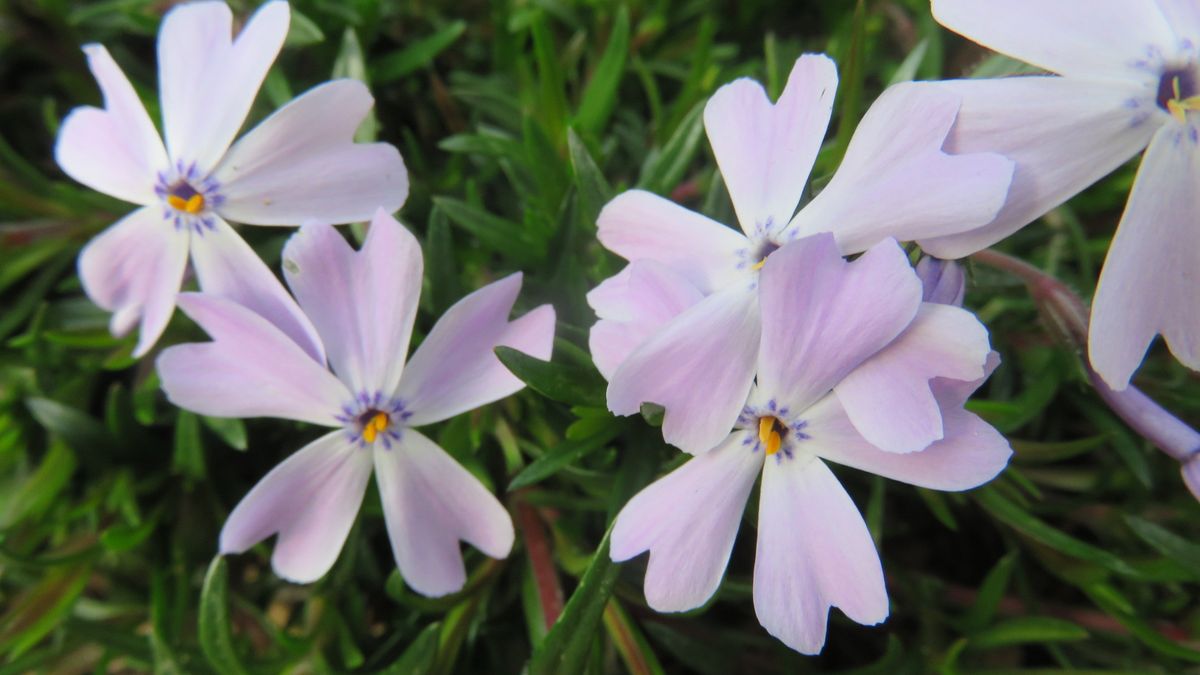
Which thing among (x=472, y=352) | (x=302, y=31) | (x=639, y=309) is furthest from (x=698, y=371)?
(x=302, y=31)

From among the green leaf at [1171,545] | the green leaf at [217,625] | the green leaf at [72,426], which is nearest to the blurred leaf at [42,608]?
the green leaf at [72,426]

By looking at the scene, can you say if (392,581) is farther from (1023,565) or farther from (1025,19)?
(1023,565)

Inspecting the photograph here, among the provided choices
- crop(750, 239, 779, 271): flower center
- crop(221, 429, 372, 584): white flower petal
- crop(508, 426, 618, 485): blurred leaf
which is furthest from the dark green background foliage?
crop(750, 239, 779, 271): flower center

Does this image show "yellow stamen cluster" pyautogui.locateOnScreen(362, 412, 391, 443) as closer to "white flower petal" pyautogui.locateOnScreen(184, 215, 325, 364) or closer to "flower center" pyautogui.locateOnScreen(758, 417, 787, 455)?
"white flower petal" pyautogui.locateOnScreen(184, 215, 325, 364)

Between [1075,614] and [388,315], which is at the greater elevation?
[388,315]

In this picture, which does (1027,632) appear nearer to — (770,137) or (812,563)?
(812,563)

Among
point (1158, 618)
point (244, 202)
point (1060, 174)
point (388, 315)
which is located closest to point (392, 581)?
point (388, 315)
